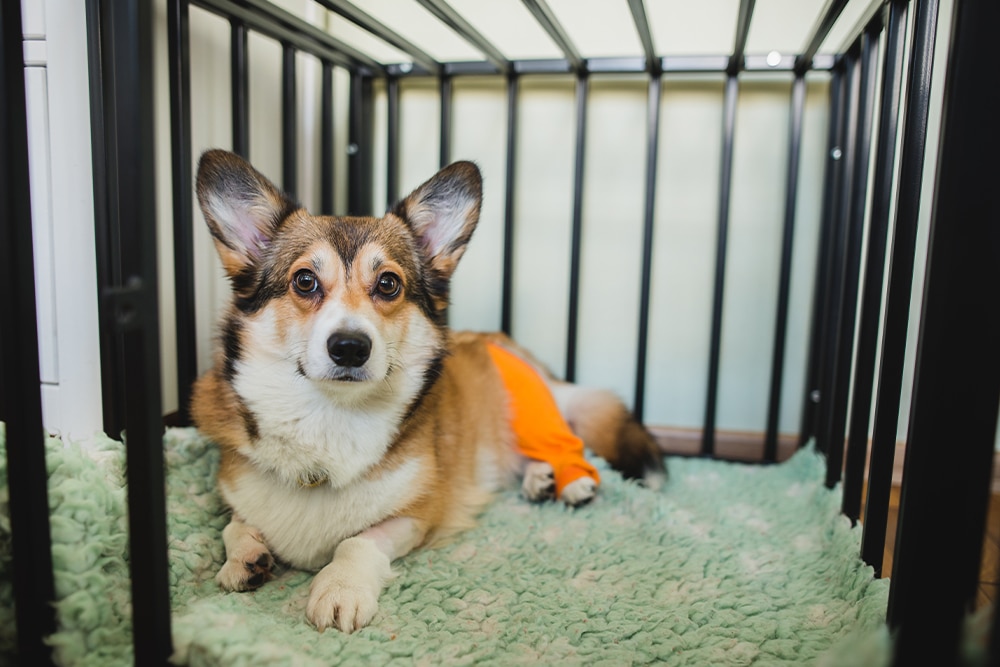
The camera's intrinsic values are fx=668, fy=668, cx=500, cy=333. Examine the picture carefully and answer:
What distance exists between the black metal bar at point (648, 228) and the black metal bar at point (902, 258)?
859 millimetres

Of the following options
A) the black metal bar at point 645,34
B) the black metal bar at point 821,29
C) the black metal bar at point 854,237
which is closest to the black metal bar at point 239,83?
the black metal bar at point 645,34

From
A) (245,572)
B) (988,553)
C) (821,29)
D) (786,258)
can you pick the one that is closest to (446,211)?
(245,572)

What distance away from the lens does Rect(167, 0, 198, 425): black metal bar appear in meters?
1.41

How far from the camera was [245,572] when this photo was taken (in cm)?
119

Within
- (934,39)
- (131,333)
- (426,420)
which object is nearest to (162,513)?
(131,333)

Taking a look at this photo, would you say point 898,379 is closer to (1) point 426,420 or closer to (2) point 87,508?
(1) point 426,420

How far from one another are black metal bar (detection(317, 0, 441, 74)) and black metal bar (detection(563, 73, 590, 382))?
1.45 ft

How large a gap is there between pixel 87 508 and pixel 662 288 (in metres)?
1.65

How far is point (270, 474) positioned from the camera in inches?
50.8

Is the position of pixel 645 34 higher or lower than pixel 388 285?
higher

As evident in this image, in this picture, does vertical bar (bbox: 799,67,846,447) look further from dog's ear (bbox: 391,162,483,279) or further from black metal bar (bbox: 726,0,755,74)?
dog's ear (bbox: 391,162,483,279)

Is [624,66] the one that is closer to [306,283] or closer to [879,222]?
[879,222]

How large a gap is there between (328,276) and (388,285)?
0.12 m

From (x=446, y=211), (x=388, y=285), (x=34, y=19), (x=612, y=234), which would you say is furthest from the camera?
(x=612, y=234)
